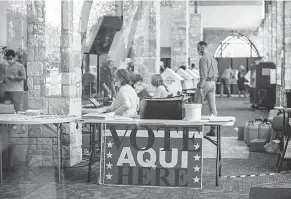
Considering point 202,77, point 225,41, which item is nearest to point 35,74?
point 202,77

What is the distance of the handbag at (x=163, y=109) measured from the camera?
571 centimetres

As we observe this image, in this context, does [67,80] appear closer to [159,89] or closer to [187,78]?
[159,89]

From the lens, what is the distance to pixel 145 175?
577 cm

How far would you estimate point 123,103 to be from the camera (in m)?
6.49

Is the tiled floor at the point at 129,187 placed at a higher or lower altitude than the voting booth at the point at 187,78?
lower

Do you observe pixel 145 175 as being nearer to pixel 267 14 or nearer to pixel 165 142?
pixel 165 142

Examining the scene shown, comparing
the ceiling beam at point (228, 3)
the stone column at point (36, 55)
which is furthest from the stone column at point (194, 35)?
the stone column at point (36, 55)

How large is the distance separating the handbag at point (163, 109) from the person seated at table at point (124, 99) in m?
0.64

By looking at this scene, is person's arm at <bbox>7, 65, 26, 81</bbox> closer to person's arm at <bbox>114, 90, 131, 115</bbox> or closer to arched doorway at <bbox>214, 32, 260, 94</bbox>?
person's arm at <bbox>114, 90, 131, 115</bbox>

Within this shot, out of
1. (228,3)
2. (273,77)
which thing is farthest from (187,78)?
(228,3)

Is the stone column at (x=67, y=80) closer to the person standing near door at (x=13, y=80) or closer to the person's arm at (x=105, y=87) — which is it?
the person standing near door at (x=13, y=80)

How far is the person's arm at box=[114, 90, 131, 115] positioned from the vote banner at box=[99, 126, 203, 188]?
63 centimetres

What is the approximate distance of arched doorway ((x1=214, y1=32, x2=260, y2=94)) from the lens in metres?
31.1

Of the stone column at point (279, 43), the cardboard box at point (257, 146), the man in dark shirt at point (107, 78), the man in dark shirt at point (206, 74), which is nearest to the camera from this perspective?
the cardboard box at point (257, 146)
